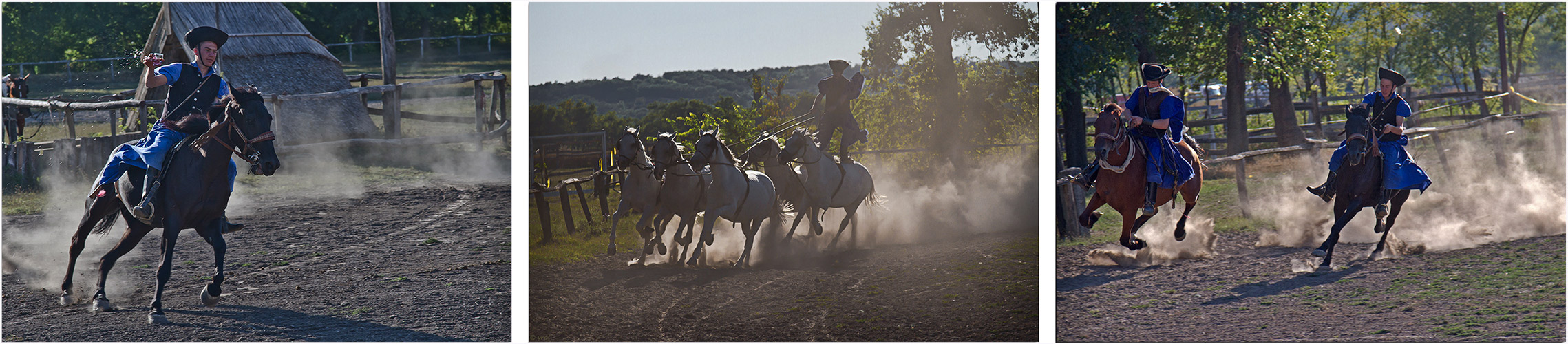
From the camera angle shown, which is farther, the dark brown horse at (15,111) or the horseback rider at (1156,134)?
the dark brown horse at (15,111)

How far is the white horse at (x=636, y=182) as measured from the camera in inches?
230

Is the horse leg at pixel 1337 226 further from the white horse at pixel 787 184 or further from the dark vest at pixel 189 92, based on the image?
the dark vest at pixel 189 92

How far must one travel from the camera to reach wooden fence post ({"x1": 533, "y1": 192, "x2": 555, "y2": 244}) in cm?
620

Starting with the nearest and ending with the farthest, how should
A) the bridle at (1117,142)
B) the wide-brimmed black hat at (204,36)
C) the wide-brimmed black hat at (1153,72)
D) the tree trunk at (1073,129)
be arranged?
the bridle at (1117,142), the wide-brimmed black hat at (1153,72), the wide-brimmed black hat at (204,36), the tree trunk at (1073,129)

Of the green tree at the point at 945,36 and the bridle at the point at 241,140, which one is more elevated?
the green tree at the point at 945,36

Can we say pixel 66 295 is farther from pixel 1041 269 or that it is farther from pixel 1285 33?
pixel 1285 33

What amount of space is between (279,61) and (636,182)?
104 inches

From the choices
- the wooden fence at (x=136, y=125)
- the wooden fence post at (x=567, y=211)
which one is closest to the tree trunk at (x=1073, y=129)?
the wooden fence post at (x=567, y=211)

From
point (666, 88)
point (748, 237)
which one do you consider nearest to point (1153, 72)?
point (748, 237)

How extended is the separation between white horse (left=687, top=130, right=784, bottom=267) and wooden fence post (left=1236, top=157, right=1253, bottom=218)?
3.14m

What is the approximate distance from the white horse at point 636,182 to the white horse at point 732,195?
316 millimetres

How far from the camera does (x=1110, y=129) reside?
175 inches

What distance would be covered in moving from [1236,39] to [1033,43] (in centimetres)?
143

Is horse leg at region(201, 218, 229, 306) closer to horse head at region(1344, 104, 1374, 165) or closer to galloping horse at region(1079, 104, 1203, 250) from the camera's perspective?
galloping horse at region(1079, 104, 1203, 250)
